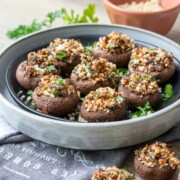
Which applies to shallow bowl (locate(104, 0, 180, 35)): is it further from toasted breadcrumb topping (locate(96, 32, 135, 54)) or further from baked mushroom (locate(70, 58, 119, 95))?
baked mushroom (locate(70, 58, 119, 95))

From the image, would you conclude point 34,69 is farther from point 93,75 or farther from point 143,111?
point 143,111

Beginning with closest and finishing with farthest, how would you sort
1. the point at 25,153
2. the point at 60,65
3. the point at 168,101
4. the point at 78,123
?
1. the point at 78,123
2. the point at 25,153
3. the point at 168,101
4. the point at 60,65

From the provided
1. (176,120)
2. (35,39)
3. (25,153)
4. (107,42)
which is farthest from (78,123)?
(35,39)

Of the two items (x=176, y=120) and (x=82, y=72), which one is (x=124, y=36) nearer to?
(x=82, y=72)

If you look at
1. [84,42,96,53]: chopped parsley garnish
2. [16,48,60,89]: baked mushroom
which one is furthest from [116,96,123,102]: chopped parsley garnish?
[84,42,96,53]: chopped parsley garnish

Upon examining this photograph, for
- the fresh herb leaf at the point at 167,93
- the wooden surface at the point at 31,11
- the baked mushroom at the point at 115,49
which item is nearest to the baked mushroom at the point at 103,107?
the fresh herb leaf at the point at 167,93

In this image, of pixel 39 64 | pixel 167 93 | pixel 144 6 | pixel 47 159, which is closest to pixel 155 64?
pixel 167 93
